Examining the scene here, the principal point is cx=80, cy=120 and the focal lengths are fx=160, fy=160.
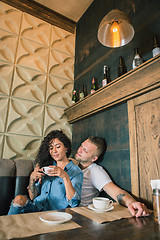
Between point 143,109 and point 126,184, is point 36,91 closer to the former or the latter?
point 143,109

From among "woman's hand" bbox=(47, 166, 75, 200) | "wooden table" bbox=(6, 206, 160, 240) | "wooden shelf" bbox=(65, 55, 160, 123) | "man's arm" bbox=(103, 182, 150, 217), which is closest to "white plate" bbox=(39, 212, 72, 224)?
"wooden table" bbox=(6, 206, 160, 240)

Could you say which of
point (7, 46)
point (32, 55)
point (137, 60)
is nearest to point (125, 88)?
point (137, 60)

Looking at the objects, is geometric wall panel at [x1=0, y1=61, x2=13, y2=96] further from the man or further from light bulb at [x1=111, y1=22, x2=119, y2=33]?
light bulb at [x1=111, y1=22, x2=119, y2=33]

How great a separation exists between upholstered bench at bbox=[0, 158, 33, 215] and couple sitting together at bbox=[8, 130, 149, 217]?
0.18 metres

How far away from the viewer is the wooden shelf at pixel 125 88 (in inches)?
54.2

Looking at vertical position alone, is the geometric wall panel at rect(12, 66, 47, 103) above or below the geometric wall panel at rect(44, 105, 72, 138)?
above

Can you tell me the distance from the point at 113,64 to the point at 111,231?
1849 mm

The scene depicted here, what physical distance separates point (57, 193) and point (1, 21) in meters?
2.63

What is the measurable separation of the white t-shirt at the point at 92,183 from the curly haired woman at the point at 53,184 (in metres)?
0.34

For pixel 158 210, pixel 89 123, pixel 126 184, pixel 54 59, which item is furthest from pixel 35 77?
pixel 158 210

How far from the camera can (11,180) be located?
1.72 metres

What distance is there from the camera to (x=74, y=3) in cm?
284

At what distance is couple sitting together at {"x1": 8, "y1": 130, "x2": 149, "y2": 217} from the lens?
3.98 ft

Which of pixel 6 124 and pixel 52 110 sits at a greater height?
pixel 52 110
